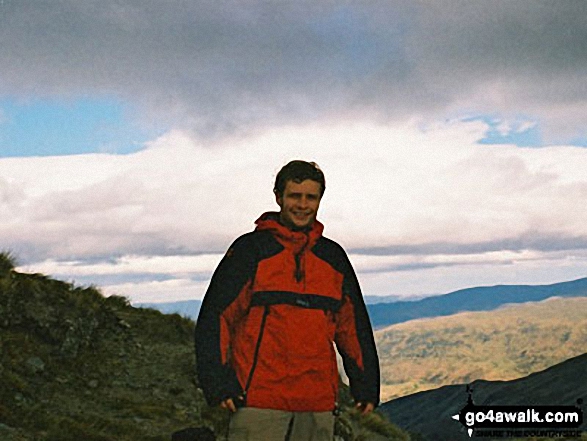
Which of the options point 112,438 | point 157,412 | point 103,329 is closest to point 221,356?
point 112,438

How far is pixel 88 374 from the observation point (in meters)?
13.9

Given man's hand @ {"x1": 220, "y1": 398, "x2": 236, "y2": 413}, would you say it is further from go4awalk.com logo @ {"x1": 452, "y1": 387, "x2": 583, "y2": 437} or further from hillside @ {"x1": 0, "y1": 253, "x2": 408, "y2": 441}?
go4awalk.com logo @ {"x1": 452, "y1": 387, "x2": 583, "y2": 437}

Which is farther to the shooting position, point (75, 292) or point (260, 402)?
point (75, 292)

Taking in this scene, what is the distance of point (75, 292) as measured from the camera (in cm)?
1598

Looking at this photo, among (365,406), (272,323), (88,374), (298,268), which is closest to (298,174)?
(298,268)

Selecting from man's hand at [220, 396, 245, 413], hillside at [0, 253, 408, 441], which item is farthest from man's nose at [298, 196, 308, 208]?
hillside at [0, 253, 408, 441]

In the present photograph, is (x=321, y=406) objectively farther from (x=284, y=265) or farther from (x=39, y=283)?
(x=39, y=283)

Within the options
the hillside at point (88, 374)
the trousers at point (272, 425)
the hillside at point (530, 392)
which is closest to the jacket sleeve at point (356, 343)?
the trousers at point (272, 425)

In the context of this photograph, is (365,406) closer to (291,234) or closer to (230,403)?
(230,403)

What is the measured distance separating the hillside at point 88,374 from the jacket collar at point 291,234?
6.67 meters

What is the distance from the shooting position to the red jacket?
18.5ft

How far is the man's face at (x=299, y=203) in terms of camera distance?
231 inches

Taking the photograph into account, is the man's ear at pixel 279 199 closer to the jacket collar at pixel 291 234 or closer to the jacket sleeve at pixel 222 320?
the jacket collar at pixel 291 234

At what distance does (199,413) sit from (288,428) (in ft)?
27.3
